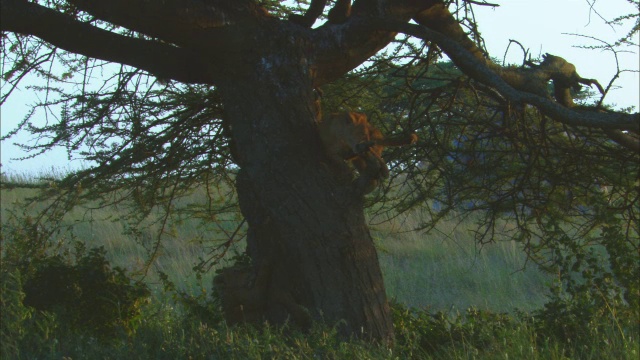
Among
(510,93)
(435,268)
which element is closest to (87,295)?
(510,93)

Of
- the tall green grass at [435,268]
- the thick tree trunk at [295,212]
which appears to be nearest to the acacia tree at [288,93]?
the thick tree trunk at [295,212]

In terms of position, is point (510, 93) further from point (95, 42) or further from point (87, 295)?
point (87, 295)

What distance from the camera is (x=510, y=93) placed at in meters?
5.10

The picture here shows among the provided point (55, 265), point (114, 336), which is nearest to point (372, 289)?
point (114, 336)

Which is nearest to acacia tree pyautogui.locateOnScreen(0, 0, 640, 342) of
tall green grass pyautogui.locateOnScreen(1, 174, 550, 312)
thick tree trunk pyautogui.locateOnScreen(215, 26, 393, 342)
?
thick tree trunk pyautogui.locateOnScreen(215, 26, 393, 342)

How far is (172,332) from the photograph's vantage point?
17.6 ft

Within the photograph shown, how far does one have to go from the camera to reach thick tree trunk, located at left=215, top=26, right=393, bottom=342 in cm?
518

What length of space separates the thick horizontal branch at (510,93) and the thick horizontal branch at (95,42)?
1298 mm

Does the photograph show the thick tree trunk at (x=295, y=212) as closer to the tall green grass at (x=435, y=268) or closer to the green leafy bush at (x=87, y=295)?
the green leafy bush at (x=87, y=295)

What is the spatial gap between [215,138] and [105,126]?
2.92ft

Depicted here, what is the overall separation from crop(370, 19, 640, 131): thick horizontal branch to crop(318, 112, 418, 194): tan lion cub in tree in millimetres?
600

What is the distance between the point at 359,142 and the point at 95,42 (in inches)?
68.6

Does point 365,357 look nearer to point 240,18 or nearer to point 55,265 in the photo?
A: point 240,18

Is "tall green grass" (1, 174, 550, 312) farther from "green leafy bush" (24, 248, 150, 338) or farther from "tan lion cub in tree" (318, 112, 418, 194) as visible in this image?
"tan lion cub in tree" (318, 112, 418, 194)
